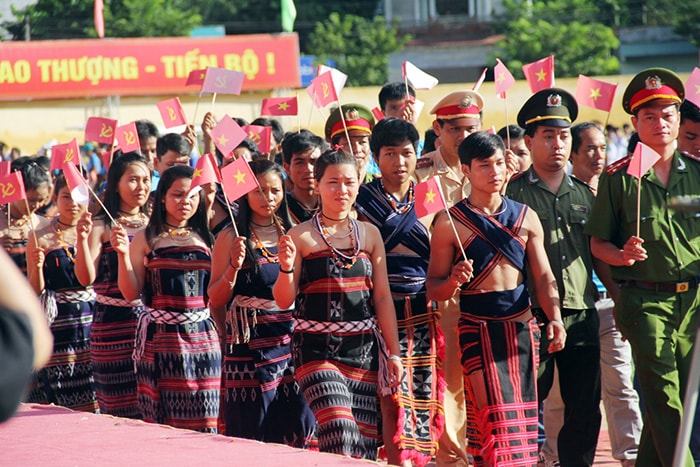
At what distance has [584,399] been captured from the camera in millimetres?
6016

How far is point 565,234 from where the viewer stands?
20.2ft

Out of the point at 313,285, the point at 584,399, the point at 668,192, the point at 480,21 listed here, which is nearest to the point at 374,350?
the point at 313,285

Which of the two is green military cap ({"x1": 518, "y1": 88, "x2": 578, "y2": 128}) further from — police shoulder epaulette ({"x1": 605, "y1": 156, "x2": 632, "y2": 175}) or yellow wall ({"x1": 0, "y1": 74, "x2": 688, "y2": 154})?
yellow wall ({"x1": 0, "y1": 74, "x2": 688, "y2": 154})

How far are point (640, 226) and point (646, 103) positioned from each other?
0.64 m

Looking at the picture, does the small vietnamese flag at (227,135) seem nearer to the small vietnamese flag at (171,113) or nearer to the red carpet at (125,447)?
the small vietnamese flag at (171,113)

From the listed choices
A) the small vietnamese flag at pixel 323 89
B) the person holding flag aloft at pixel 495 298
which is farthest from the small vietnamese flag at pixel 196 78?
the person holding flag aloft at pixel 495 298

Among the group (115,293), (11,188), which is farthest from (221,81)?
(115,293)

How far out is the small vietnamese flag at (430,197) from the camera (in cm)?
555

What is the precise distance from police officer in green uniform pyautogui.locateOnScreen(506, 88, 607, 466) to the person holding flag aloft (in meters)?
0.32

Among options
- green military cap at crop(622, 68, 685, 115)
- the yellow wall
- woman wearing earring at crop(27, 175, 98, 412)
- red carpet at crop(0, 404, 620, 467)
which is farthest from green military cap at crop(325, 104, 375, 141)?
the yellow wall

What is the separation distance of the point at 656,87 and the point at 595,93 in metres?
2.11

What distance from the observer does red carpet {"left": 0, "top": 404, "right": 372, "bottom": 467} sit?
418cm

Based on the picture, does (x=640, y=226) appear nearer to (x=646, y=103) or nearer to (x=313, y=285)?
(x=646, y=103)

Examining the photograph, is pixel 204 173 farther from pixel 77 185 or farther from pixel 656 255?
pixel 656 255
